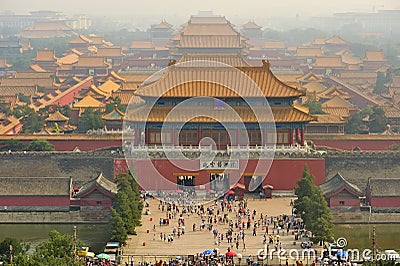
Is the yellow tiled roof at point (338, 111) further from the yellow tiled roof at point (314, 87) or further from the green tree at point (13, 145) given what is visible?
the green tree at point (13, 145)

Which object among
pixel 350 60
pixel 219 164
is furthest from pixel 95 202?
pixel 350 60

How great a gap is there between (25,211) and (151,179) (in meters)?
→ 5.29

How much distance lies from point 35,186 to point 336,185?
34.3 feet

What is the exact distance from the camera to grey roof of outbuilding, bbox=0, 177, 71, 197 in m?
32.9

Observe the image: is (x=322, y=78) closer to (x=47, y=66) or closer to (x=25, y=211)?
(x=47, y=66)

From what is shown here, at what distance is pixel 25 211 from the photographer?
32594mm

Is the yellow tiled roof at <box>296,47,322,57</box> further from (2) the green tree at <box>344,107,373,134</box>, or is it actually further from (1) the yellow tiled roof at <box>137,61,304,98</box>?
(1) the yellow tiled roof at <box>137,61,304,98</box>

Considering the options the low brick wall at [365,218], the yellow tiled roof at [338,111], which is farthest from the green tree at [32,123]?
Result: the low brick wall at [365,218]

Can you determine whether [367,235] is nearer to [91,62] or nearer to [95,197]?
[95,197]

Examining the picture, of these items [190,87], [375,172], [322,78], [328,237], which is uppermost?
[322,78]

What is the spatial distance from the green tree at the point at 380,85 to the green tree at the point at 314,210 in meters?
35.6

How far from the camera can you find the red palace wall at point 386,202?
3241 cm

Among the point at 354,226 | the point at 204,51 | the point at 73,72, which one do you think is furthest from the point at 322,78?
the point at 354,226

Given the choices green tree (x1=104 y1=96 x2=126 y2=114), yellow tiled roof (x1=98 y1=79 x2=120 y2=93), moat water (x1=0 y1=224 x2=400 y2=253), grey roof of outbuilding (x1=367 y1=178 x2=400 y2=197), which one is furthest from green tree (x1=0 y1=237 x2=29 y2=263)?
yellow tiled roof (x1=98 y1=79 x2=120 y2=93)
